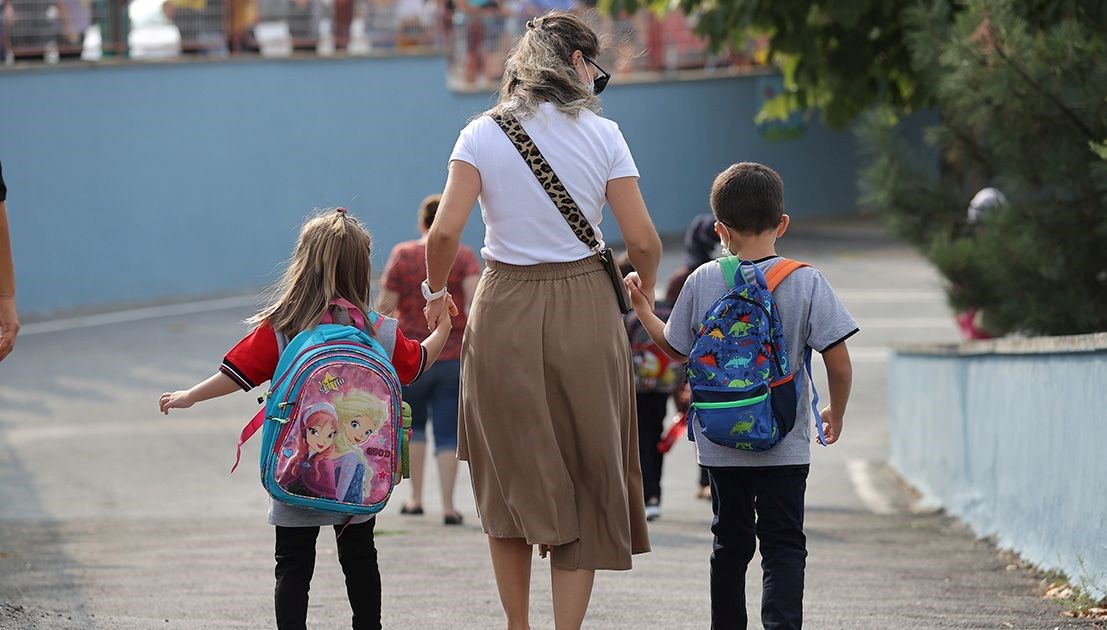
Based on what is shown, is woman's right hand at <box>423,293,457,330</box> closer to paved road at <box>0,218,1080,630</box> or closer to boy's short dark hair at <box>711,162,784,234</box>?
boy's short dark hair at <box>711,162,784,234</box>

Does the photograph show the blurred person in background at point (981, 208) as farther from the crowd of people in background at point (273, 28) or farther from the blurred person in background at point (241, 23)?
the blurred person in background at point (241, 23)

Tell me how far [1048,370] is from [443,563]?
2.76 m

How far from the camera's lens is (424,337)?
832cm

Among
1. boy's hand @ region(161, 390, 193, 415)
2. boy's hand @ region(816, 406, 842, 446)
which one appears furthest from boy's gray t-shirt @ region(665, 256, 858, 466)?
boy's hand @ region(161, 390, 193, 415)

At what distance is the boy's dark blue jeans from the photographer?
14.6 ft

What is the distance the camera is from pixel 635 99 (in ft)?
82.7

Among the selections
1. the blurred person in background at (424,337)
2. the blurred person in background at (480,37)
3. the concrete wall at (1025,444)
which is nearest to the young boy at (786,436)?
the concrete wall at (1025,444)

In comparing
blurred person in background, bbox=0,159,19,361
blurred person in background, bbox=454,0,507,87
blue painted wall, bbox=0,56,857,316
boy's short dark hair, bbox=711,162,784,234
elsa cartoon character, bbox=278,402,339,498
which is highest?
boy's short dark hair, bbox=711,162,784,234

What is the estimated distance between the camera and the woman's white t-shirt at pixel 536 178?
14.7 ft

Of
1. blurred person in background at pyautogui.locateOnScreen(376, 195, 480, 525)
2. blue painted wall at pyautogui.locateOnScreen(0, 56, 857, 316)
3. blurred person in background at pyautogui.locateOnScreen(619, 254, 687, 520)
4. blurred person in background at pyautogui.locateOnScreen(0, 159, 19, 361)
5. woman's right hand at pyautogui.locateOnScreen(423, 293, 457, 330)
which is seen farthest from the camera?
blue painted wall at pyautogui.locateOnScreen(0, 56, 857, 316)

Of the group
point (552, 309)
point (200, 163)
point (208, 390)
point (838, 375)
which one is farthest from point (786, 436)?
point (200, 163)

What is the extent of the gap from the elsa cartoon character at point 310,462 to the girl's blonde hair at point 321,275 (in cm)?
27

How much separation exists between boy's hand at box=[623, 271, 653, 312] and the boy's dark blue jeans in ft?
1.71

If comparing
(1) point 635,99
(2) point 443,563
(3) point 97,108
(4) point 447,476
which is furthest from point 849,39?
(1) point 635,99
